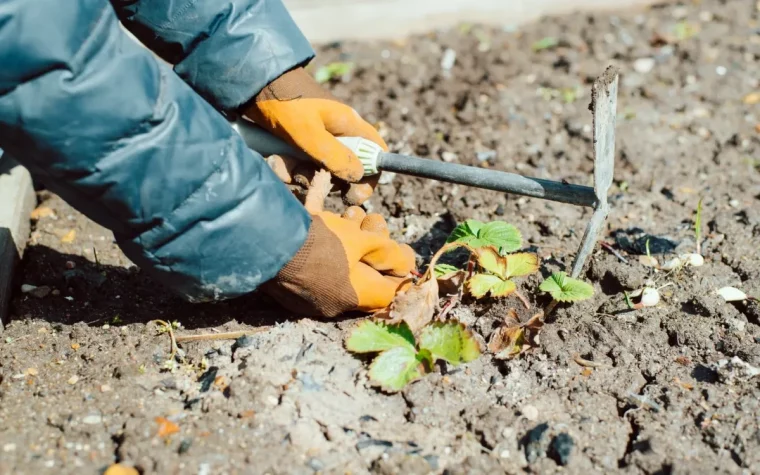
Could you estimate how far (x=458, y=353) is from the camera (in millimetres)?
2025

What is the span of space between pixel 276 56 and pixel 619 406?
136 cm

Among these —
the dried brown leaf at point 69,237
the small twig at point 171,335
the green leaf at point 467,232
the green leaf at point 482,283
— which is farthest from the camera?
the dried brown leaf at point 69,237

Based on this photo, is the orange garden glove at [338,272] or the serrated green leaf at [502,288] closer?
the orange garden glove at [338,272]

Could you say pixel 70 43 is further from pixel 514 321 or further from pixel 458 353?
pixel 514 321

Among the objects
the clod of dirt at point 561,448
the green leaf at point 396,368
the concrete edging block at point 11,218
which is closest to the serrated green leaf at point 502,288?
the green leaf at point 396,368

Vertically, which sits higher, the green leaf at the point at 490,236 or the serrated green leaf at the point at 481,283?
the green leaf at the point at 490,236

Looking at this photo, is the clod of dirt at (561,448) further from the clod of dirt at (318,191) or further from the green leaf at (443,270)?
the clod of dirt at (318,191)

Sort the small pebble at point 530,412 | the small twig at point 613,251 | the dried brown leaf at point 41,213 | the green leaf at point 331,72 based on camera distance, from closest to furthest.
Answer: the small pebble at point 530,412 < the small twig at point 613,251 < the dried brown leaf at point 41,213 < the green leaf at point 331,72

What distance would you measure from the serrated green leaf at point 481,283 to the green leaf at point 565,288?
0.13 meters

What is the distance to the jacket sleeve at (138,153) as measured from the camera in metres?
1.64

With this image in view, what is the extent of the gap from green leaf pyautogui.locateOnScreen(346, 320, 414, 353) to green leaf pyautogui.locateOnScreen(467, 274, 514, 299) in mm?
252

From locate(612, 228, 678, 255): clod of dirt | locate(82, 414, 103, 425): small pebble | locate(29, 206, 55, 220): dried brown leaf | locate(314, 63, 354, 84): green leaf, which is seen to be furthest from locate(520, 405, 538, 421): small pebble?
locate(314, 63, 354, 84): green leaf

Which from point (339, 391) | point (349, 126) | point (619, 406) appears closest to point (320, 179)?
point (349, 126)

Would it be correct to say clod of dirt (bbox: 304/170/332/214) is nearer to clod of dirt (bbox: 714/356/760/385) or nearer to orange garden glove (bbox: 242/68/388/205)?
orange garden glove (bbox: 242/68/388/205)
